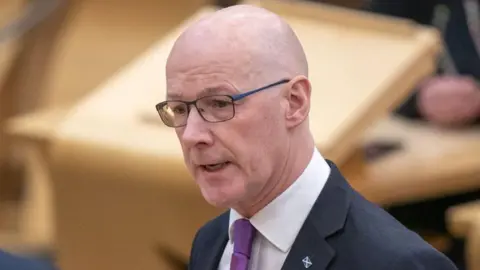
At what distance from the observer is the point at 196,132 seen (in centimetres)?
87

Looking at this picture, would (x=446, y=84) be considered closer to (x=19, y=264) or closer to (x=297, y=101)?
(x=297, y=101)

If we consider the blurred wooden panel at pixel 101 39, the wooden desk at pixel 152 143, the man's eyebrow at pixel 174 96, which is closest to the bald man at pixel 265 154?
the man's eyebrow at pixel 174 96

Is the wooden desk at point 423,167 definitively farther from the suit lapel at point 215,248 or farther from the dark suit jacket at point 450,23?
the suit lapel at point 215,248

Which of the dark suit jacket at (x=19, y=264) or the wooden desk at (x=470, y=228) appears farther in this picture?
the wooden desk at (x=470, y=228)

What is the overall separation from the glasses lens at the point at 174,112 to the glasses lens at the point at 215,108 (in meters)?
0.02

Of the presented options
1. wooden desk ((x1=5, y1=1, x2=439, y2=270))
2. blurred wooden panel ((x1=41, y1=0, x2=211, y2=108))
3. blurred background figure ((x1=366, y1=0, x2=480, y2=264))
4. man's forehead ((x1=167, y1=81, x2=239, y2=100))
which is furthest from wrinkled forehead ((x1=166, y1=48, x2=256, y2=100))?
blurred wooden panel ((x1=41, y1=0, x2=211, y2=108))

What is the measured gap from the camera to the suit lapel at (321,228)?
Result: 89cm

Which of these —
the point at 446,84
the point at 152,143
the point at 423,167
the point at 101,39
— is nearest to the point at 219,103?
the point at 152,143

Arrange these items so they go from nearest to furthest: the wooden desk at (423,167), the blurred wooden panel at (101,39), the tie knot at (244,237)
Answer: the tie knot at (244,237)
the wooden desk at (423,167)
the blurred wooden panel at (101,39)

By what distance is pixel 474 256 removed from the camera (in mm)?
1564

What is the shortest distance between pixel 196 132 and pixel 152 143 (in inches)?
30.6

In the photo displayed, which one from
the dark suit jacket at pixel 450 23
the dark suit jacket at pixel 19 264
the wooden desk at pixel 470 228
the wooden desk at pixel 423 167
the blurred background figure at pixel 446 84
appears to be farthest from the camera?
the dark suit jacket at pixel 450 23

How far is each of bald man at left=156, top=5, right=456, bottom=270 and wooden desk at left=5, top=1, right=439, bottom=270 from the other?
1.96 ft

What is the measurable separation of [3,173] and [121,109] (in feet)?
3.93
